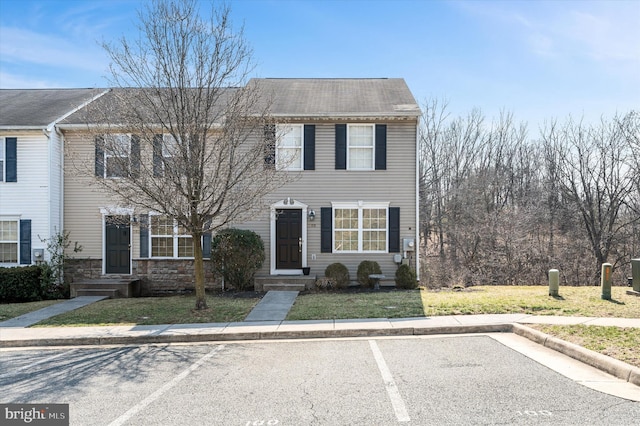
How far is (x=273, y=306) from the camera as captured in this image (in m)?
11.0

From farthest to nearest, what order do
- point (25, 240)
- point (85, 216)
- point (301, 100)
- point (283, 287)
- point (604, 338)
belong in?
1. point (301, 100)
2. point (85, 216)
3. point (25, 240)
4. point (283, 287)
5. point (604, 338)

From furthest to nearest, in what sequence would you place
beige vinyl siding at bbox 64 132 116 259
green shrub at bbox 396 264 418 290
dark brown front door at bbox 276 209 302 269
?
beige vinyl siding at bbox 64 132 116 259, dark brown front door at bbox 276 209 302 269, green shrub at bbox 396 264 418 290

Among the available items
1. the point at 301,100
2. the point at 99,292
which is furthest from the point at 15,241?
the point at 301,100

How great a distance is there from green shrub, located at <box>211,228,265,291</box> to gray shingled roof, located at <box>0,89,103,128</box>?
22.7 feet

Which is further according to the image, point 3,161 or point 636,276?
point 3,161

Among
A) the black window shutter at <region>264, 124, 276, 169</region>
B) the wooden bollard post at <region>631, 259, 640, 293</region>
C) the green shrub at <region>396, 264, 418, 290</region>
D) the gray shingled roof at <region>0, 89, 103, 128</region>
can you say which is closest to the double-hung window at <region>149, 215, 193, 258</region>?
the black window shutter at <region>264, 124, 276, 169</region>

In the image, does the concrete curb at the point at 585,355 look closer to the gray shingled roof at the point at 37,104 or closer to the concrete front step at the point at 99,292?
the concrete front step at the point at 99,292

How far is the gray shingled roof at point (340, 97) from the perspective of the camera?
14.4 m

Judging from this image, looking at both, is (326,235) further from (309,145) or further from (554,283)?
(554,283)

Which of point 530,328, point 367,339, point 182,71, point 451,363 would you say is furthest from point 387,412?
point 182,71

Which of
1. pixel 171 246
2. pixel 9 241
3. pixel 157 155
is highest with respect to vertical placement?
pixel 157 155

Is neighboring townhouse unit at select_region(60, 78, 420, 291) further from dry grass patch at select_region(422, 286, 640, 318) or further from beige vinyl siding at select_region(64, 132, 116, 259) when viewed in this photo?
dry grass patch at select_region(422, 286, 640, 318)

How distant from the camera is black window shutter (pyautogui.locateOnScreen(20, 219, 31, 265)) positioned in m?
14.4

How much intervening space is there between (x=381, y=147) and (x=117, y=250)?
9.54 meters
